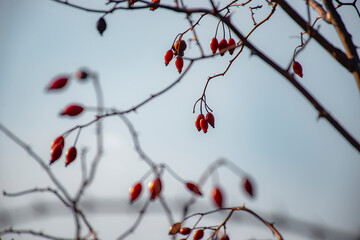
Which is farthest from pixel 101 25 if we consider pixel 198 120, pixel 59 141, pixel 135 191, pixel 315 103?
pixel 315 103

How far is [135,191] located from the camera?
181 cm

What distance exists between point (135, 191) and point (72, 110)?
52cm

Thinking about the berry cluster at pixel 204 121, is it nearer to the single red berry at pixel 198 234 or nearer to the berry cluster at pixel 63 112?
the single red berry at pixel 198 234

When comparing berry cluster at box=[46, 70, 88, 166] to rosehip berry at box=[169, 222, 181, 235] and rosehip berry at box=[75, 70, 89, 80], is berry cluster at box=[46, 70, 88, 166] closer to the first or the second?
rosehip berry at box=[75, 70, 89, 80]

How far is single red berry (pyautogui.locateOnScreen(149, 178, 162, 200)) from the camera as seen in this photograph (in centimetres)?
A: 164

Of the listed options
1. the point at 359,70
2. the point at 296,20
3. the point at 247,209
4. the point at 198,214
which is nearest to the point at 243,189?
the point at 247,209

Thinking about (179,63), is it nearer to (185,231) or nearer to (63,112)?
(63,112)

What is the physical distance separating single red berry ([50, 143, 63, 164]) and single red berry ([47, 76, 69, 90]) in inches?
12.0

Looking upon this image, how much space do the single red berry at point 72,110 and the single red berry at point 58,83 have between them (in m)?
0.11

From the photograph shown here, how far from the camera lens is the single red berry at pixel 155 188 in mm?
1636

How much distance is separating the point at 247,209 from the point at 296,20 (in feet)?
2.96

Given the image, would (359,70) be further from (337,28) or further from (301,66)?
(301,66)

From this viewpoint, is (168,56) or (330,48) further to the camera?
(168,56)

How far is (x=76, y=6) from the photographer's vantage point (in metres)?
1.50
